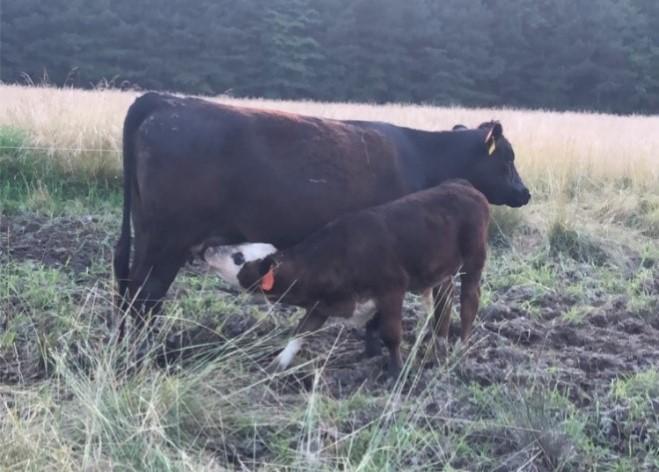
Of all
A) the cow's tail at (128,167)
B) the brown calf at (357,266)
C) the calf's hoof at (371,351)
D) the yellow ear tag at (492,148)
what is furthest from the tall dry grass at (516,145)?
the calf's hoof at (371,351)

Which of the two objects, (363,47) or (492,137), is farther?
(363,47)

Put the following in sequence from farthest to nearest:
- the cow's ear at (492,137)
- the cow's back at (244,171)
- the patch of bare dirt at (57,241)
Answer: the patch of bare dirt at (57,241) → the cow's ear at (492,137) → the cow's back at (244,171)

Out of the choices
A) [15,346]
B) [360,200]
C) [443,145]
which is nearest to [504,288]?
[443,145]

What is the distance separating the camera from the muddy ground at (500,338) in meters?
4.89

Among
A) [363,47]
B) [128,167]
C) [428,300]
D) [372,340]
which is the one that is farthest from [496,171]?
[363,47]

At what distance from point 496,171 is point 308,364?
2455mm

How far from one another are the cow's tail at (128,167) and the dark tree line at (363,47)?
29852mm

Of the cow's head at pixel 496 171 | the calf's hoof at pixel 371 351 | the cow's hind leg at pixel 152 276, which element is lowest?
the calf's hoof at pixel 371 351

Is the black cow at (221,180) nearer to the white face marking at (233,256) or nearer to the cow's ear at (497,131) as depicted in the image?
the white face marking at (233,256)

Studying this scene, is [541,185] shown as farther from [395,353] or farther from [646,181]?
[395,353]

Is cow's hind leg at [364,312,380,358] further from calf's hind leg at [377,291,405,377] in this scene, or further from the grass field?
calf's hind leg at [377,291,405,377]

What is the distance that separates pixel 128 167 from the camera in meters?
5.40

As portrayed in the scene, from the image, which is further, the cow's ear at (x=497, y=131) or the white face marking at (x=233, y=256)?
the cow's ear at (x=497, y=131)

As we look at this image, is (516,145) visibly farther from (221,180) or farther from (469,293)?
(221,180)
